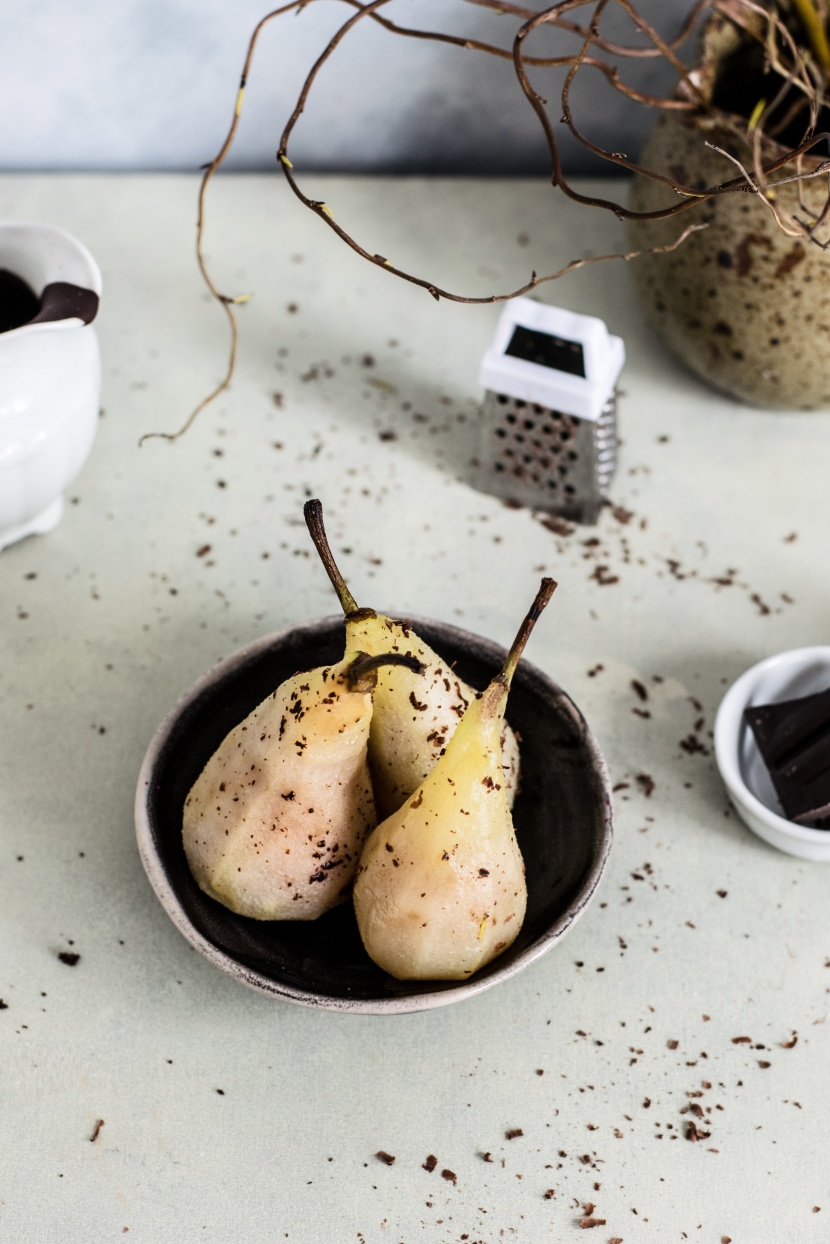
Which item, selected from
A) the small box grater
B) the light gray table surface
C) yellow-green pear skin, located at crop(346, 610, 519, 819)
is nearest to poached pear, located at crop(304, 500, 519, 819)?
yellow-green pear skin, located at crop(346, 610, 519, 819)

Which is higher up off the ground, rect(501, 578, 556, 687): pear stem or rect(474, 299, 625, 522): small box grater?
rect(501, 578, 556, 687): pear stem

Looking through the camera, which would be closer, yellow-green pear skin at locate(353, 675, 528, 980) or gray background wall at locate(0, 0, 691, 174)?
yellow-green pear skin at locate(353, 675, 528, 980)

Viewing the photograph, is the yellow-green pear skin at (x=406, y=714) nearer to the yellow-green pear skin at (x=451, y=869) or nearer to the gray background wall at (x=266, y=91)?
the yellow-green pear skin at (x=451, y=869)

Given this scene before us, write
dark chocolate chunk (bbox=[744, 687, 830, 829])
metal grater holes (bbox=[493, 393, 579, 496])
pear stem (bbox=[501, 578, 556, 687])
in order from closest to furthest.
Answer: pear stem (bbox=[501, 578, 556, 687]) → dark chocolate chunk (bbox=[744, 687, 830, 829]) → metal grater holes (bbox=[493, 393, 579, 496])

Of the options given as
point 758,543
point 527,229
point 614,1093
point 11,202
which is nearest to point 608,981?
point 614,1093

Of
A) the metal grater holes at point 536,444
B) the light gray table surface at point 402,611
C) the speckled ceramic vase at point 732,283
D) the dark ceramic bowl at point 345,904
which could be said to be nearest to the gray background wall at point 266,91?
the light gray table surface at point 402,611

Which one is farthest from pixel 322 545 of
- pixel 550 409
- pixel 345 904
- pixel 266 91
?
pixel 266 91

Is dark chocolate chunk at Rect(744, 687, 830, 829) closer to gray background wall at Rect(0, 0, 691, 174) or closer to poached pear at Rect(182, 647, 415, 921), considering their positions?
poached pear at Rect(182, 647, 415, 921)
